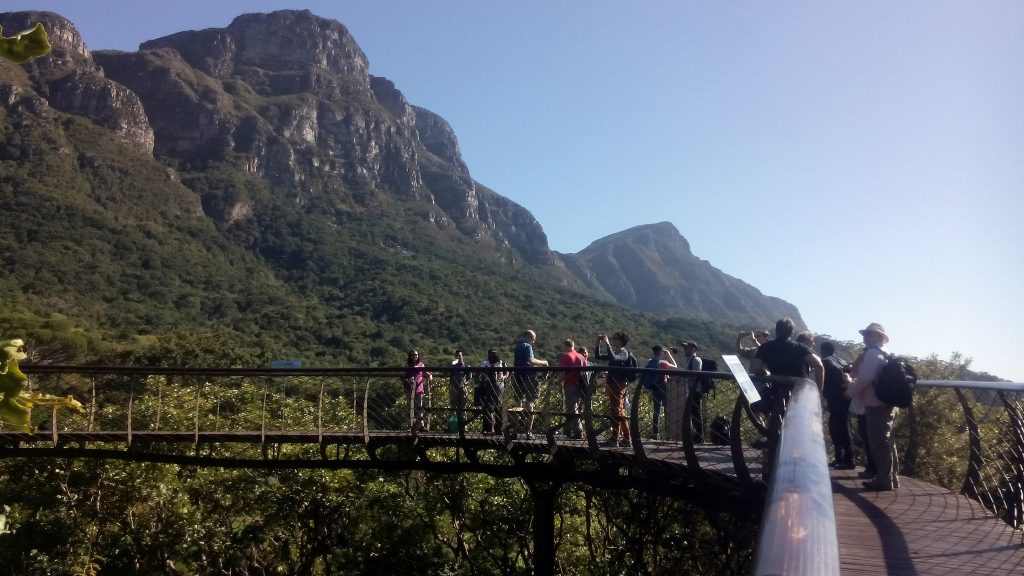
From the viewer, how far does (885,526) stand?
175 inches

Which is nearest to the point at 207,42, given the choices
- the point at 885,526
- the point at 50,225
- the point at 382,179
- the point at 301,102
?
the point at 301,102

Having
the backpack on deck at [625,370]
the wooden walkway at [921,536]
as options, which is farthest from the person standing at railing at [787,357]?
the backpack on deck at [625,370]

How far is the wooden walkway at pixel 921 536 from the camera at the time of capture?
11.9 ft

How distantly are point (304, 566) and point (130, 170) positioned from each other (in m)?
74.9

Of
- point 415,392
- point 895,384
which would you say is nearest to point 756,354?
point 895,384

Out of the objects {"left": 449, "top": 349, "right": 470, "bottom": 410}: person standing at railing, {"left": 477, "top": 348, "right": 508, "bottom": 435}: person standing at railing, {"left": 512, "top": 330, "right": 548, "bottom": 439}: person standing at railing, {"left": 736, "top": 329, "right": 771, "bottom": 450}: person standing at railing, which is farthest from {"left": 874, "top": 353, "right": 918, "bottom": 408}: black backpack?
{"left": 477, "top": 348, "right": 508, "bottom": 435}: person standing at railing

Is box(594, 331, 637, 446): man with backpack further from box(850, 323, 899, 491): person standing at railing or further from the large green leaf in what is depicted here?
the large green leaf

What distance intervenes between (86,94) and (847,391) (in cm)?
9606

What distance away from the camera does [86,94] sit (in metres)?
83.1

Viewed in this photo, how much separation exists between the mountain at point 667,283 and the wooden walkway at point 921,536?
14231 cm

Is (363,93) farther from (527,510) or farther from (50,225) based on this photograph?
(527,510)

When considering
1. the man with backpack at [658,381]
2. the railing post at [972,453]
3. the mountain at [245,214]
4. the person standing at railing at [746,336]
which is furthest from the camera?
the mountain at [245,214]

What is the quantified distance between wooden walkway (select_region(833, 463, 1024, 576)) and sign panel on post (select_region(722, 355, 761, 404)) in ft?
3.62

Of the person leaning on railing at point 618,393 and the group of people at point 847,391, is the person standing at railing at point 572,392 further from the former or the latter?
the group of people at point 847,391
